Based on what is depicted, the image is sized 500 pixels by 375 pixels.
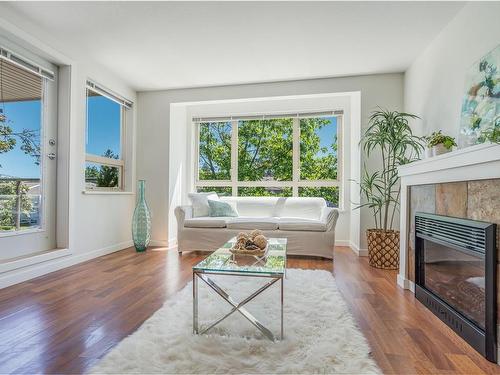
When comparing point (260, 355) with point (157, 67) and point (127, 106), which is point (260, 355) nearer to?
point (157, 67)

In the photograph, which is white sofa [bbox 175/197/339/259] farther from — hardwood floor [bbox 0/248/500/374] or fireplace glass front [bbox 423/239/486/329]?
fireplace glass front [bbox 423/239/486/329]

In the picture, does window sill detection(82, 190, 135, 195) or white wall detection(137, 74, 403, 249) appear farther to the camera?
white wall detection(137, 74, 403, 249)

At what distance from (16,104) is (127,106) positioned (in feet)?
5.62

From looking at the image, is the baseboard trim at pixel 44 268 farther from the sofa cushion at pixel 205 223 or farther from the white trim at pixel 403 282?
the white trim at pixel 403 282

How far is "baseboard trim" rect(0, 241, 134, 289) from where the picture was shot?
8.43ft

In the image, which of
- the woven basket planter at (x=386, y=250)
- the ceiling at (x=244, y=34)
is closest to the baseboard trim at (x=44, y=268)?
the ceiling at (x=244, y=34)

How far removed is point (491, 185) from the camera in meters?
1.56

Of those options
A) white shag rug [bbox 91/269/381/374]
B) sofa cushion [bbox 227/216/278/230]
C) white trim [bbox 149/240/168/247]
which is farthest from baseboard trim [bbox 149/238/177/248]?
white shag rug [bbox 91/269/381/374]

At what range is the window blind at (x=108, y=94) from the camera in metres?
3.72

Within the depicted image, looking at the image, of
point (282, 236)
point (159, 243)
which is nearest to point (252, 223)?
point (282, 236)

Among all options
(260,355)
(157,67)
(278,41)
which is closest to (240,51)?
(278,41)

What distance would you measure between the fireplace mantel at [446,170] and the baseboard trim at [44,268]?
3.46 m

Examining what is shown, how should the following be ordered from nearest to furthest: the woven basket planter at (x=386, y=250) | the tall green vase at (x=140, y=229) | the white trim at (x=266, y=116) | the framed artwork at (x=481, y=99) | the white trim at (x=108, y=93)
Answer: the framed artwork at (x=481, y=99) → the woven basket planter at (x=386, y=250) → the white trim at (x=108, y=93) → the tall green vase at (x=140, y=229) → the white trim at (x=266, y=116)

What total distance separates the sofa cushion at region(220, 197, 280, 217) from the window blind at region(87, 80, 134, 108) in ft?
6.85
